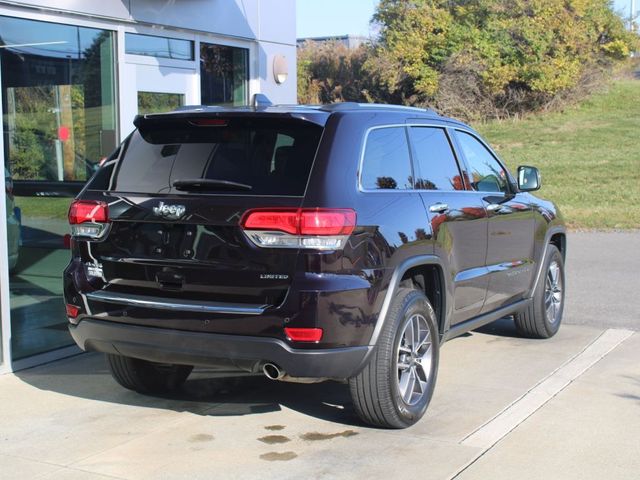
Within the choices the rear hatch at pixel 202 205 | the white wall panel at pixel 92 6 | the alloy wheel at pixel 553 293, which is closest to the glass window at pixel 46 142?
the white wall panel at pixel 92 6

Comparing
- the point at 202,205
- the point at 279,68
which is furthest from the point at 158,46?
the point at 202,205

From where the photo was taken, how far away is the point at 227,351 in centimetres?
451

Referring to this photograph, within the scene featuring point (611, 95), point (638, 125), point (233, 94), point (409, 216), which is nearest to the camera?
point (409, 216)

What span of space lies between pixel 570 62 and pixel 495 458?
27793mm

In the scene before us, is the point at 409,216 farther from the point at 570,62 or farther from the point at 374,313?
the point at 570,62

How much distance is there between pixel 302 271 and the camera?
438 centimetres

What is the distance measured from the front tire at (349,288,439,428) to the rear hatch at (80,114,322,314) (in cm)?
74

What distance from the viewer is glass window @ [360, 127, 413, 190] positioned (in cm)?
489

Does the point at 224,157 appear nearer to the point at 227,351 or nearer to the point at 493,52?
the point at 227,351

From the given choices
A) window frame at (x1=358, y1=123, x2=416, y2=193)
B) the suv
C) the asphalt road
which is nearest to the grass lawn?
the asphalt road

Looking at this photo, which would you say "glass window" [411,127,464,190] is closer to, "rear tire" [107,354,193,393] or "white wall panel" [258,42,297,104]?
"rear tire" [107,354,193,393]

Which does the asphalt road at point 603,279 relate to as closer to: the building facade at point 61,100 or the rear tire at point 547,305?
the rear tire at point 547,305

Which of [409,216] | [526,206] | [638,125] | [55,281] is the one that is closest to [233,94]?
[55,281]

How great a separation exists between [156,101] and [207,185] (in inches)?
151
